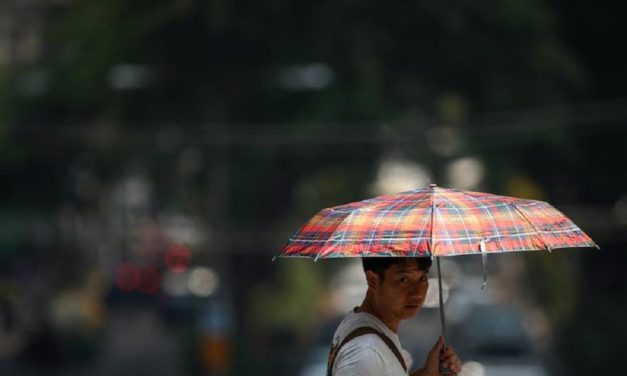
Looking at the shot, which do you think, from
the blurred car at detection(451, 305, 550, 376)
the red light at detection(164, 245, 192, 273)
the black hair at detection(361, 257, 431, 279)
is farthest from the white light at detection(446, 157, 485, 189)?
the red light at detection(164, 245, 192, 273)

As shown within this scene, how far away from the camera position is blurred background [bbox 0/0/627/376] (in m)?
25.6

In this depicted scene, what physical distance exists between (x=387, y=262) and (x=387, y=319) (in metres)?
0.17

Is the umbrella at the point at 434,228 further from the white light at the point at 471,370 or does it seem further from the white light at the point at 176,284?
the white light at the point at 176,284

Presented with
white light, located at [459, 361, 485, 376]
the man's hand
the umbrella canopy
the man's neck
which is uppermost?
the umbrella canopy

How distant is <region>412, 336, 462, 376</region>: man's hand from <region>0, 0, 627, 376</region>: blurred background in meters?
18.0

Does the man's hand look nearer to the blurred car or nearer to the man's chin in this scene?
the man's chin

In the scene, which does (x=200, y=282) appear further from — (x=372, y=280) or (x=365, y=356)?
(x=365, y=356)

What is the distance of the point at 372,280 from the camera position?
4.25 meters

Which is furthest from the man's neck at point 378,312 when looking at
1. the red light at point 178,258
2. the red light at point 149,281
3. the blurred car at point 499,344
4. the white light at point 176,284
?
the red light at point 149,281

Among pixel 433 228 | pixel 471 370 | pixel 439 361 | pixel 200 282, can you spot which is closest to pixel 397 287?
pixel 433 228

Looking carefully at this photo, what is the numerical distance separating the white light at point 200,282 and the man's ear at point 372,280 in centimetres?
3161

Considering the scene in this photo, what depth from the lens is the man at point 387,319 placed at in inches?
158

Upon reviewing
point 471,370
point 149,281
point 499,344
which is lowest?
point 149,281

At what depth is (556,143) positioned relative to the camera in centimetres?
2678
